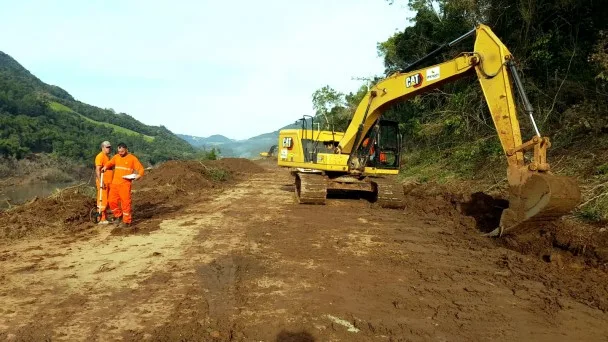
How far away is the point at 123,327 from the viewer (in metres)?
3.55

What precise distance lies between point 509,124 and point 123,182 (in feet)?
22.0

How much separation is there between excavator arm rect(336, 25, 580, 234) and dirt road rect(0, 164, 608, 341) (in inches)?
28.5

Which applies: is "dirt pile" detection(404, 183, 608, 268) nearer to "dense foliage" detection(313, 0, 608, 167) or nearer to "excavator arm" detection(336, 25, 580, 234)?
"excavator arm" detection(336, 25, 580, 234)

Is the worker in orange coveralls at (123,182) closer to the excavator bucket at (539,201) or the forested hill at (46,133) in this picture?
the excavator bucket at (539,201)

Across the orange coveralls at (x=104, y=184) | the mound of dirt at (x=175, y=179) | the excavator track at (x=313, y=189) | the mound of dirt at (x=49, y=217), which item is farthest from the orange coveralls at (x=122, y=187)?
the mound of dirt at (x=175, y=179)

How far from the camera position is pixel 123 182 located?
7.62m

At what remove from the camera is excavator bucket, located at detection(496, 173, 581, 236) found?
5.63 m

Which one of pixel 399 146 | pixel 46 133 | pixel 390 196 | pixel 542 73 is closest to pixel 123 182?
pixel 390 196

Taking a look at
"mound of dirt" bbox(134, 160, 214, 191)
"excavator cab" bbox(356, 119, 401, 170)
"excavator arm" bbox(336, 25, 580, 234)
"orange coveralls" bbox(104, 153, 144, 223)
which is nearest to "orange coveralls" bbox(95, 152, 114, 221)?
"orange coveralls" bbox(104, 153, 144, 223)

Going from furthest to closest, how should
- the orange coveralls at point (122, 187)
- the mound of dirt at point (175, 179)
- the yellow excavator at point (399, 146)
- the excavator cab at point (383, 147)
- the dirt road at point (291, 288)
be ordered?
the mound of dirt at point (175, 179), the excavator cab at point (383, 147), the orange coveralls at point (122, 187), the yellow excavator at point (399, 146), the dirt road at point (291, 288)

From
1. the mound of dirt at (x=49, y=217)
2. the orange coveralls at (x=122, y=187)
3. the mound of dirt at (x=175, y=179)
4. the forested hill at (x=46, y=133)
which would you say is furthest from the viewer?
the forested hill at (x=46, y=133)

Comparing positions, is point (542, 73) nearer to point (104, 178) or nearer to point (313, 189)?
point (313, 189)

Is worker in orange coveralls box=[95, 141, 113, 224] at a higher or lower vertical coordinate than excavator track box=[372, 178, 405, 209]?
higher

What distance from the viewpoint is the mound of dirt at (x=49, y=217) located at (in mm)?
7426
